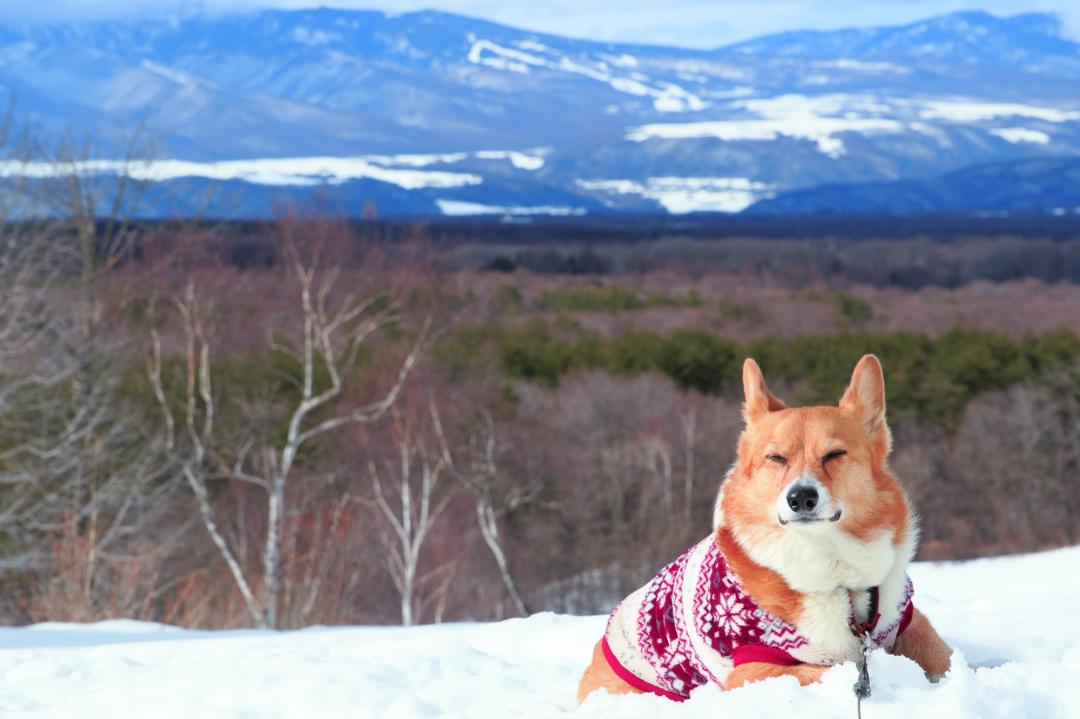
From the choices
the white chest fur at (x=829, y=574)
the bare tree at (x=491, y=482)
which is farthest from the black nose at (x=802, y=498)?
the bare tree at (x=491, y=482)

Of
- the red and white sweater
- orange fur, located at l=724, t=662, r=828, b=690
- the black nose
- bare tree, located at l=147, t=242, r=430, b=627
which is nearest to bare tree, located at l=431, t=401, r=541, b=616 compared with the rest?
bare tree, located at l=147, t=242, r=430, b=627

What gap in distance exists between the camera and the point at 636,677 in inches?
194

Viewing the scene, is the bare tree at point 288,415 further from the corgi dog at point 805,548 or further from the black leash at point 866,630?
the black leash at point 866,630

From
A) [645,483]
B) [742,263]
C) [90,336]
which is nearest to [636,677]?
[90,336]

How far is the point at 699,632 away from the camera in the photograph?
4.50 meters

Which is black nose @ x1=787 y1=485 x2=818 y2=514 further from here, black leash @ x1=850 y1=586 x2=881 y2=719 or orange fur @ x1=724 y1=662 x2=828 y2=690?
orange fur @ x1=724 y1=662 x2=828 y2=690

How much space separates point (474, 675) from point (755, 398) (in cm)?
230

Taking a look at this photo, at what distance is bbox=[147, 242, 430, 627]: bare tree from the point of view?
842 inches

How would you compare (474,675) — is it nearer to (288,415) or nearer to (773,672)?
(773,672)

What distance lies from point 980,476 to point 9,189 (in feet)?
111

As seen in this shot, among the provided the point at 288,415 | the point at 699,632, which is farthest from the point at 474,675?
the point at 288,415

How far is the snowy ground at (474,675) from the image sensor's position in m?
4.18

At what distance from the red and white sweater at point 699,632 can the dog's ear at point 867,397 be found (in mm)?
632

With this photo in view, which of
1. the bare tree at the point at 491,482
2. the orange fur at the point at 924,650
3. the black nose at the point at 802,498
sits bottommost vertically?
the bare tree at the point at 491,482
